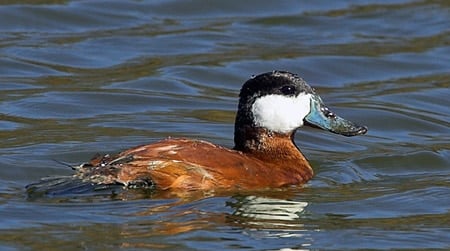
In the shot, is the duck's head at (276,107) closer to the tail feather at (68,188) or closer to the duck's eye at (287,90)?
the duck's eye at (287,90)

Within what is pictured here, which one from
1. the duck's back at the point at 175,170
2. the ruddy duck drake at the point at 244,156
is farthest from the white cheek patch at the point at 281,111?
the duck's back at the point at 175,170

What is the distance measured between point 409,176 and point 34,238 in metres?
3.42

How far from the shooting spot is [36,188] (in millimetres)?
9531

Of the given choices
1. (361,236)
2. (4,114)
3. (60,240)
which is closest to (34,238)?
(60,240)

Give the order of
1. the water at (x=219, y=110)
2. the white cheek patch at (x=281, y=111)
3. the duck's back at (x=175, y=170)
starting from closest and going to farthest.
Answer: the water at (x=219, y=110) → the duck's back at (x=175, y=170) → the white cheek patch at (x=281, y=111)

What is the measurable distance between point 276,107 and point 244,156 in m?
0.46

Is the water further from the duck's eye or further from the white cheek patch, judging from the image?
the duck's eye

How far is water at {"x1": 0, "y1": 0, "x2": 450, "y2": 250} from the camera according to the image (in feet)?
28.8

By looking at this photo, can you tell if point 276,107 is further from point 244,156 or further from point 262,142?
point 244,156

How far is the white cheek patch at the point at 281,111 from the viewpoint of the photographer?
10.2 m

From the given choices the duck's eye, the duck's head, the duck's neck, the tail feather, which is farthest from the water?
the duck's eye

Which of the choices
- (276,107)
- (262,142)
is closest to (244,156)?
(262,142)

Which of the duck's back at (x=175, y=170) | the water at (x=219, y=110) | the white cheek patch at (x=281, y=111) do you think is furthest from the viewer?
the white cheek patch at (x=281, y=111)

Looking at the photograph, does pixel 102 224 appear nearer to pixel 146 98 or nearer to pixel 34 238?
pixel 34 238
